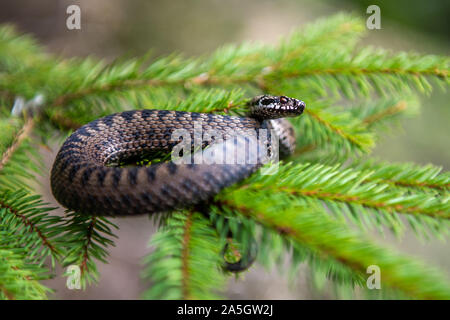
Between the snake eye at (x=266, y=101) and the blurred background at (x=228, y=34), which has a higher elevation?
the blurred background at (x=228, y=34)

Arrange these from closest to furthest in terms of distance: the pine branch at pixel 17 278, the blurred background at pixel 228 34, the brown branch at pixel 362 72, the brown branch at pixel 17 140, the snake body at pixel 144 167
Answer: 1. the pine branch at pixel 17 278
2. the snake body at pixel 144 167
3. the brown branch at pixel 17 140
4. the brown branch at pixel 362 72
5. the blurred background at pixel 228 34

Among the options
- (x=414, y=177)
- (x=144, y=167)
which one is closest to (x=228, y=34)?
(x=414, y=177)

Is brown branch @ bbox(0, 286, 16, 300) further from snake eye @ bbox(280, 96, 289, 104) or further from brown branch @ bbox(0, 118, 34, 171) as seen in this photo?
snake eye @ bbox(280, 96, 289, 104)

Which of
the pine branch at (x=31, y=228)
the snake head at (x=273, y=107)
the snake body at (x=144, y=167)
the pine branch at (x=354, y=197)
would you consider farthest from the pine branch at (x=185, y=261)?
the snake head at (x=273, y=107)

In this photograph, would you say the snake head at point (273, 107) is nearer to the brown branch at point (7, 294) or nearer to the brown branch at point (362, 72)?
the brown branch at point (362, 72)

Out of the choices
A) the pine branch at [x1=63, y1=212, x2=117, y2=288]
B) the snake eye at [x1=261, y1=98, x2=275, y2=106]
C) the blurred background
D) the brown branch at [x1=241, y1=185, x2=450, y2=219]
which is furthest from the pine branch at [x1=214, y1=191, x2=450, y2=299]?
the blurred background

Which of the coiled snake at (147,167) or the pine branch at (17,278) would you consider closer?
the pine branch at (17,278)
